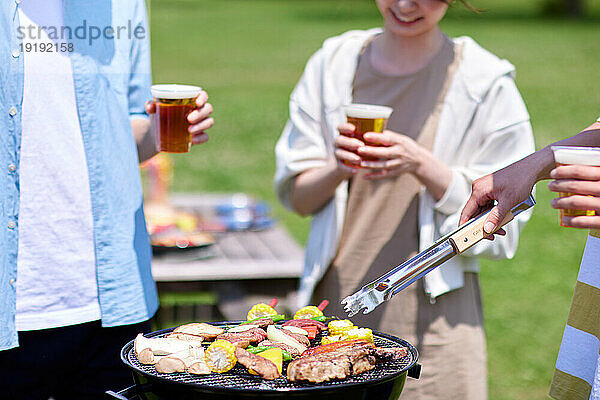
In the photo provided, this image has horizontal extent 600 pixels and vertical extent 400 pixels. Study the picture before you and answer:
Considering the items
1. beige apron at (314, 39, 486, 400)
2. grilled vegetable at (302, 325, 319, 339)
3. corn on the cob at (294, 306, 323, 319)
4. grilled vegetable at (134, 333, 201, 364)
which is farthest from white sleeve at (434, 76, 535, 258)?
grilled vegetable at (134, 333, 201, 364)

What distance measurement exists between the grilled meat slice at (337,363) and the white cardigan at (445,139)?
2.92 feet

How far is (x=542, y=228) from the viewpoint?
8.67 meters

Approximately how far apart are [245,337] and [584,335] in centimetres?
91

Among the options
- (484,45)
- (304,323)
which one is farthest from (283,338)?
(484,45)

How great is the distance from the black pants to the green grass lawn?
185 centimetres

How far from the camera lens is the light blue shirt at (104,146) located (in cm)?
242

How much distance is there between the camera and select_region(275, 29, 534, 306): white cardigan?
2.94m

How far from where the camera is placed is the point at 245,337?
2.23 meters

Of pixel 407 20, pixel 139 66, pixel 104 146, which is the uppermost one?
pixel 407 20

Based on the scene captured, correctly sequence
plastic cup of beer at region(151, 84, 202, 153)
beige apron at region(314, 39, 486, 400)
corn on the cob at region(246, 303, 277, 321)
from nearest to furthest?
Result: corn on the cob at region(246, 303, 277, 321)
plastic cup of beer at region(151, 84, 202, 153)
beige apron at region(314, 39, 486, 400)

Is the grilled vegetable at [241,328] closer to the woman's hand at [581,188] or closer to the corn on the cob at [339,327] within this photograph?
the corn on the cob at [339,327]

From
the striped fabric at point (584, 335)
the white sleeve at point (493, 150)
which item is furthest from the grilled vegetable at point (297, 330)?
the white sleeve at point (493, 150)

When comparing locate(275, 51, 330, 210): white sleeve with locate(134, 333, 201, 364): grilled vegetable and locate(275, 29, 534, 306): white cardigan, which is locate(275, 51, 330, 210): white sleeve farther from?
locate(134, 333, 201, 364): grilled vegetable

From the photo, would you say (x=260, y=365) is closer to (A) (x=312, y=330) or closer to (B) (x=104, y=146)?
(A) (x=312, y=330)
